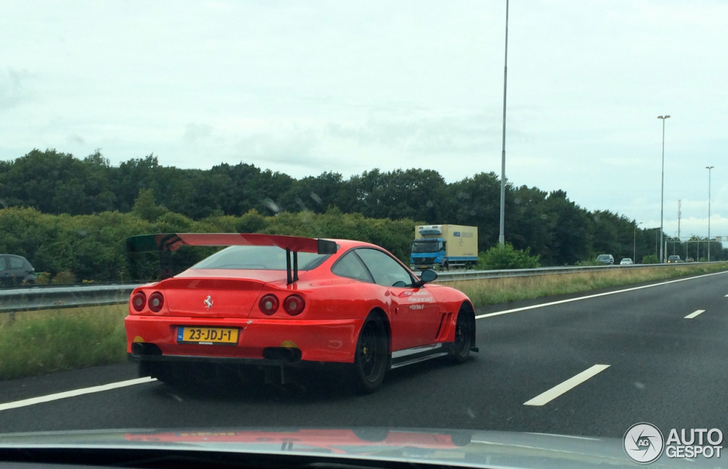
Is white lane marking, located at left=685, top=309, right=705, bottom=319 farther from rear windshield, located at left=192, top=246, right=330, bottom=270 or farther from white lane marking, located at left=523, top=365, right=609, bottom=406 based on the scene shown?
rear windshield, located at left=192, top=246, right=330, bottom=270

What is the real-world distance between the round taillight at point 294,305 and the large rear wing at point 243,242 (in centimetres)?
16

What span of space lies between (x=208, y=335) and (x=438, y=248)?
153 feet

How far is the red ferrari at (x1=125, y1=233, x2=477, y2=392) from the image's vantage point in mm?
5914

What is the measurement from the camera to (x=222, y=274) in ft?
20.5

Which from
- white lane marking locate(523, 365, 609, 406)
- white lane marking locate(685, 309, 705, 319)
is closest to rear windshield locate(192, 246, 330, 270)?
white lane marking locate(523, 365, 609, 406)

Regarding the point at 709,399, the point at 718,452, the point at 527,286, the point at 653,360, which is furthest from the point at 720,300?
the point at 718,452

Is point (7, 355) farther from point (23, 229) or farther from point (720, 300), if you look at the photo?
point (23, 229)

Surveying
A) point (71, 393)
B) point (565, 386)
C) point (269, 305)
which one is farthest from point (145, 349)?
point (565, 386)

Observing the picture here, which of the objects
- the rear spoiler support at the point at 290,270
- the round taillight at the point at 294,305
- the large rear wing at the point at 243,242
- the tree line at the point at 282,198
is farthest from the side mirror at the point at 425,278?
the tree line at the point at 282,198

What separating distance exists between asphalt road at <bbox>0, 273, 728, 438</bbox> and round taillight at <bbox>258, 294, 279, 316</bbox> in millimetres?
714

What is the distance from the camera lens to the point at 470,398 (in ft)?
21.2

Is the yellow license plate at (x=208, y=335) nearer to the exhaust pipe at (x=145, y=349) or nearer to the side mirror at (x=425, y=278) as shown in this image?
the exhaust pipe at (x=145, y=349)

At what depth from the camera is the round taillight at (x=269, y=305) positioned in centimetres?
596

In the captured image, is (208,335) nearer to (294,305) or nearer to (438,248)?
(294,305)
